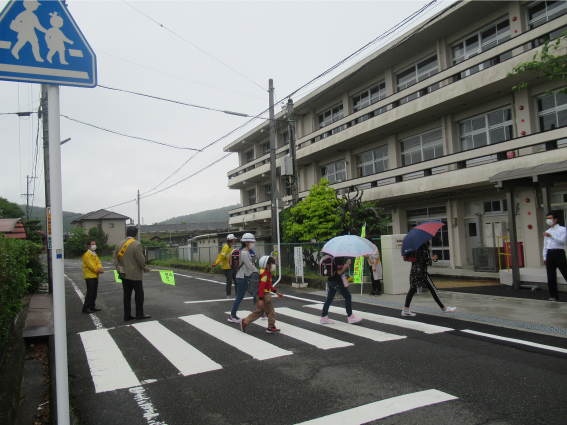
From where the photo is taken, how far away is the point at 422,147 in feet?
67.4

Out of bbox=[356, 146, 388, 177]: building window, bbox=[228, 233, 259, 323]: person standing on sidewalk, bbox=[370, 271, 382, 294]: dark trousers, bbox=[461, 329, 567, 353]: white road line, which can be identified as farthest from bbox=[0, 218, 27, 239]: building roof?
bbox=[356, 146, 388, 177]: building window

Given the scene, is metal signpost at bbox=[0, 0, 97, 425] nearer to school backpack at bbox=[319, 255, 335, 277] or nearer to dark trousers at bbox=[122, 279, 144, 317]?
school backpack at bbox=[319, 255, 335, 277]

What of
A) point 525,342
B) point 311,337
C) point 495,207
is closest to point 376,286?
point 311,337

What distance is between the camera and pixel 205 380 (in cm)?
464

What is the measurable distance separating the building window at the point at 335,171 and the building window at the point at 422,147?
16.3 ft

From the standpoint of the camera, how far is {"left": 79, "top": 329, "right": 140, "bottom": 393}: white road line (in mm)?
4637

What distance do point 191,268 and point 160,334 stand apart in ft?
63.2

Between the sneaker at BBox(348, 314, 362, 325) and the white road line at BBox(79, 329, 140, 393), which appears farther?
the sneaker at BBox(348, 314, 362, 325)

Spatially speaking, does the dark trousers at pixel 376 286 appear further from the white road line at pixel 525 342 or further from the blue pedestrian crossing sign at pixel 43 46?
the blue pedestrian crossing sign at pixel 43 46

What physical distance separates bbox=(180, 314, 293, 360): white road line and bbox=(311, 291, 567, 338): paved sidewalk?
13.1 feet

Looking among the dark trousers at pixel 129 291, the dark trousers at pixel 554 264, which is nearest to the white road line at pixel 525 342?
the dark trousers at pixel 554 264

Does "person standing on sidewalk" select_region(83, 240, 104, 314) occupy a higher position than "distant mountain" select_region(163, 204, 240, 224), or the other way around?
"distant mountain" select_region(163, 204, 240, 224)

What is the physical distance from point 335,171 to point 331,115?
382cm

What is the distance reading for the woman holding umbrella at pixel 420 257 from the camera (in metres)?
7.82
